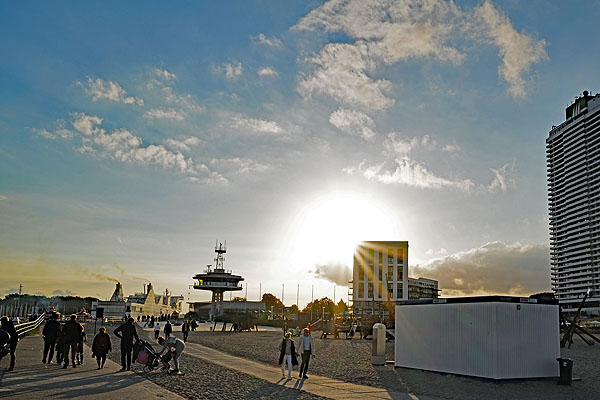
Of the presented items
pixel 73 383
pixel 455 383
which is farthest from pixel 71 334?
pixel 455 383

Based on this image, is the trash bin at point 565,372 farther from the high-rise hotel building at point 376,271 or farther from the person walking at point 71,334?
the high-rise hotel building at point 376,271

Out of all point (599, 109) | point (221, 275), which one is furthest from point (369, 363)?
point (599, 109)

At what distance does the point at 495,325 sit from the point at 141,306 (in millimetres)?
143352

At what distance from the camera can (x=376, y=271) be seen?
92938 millimetres

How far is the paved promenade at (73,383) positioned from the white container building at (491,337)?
10.4m

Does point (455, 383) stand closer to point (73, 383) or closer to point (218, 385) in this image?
point (218, 385)

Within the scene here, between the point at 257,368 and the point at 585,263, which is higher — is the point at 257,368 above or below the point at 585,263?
below

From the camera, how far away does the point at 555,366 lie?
19625 mm

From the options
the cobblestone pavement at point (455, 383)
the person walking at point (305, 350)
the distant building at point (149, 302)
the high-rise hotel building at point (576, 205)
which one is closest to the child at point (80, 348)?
the person walking at point (305, 350)

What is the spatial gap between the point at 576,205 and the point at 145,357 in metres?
159

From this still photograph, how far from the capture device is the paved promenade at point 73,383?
1309cm

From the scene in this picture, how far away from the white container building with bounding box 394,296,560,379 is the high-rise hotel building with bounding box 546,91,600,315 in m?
134

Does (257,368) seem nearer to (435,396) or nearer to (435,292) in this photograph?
(435,396)

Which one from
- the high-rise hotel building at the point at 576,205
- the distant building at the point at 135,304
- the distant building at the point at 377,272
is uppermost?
the high-rise hotel building at the point at 576,205
